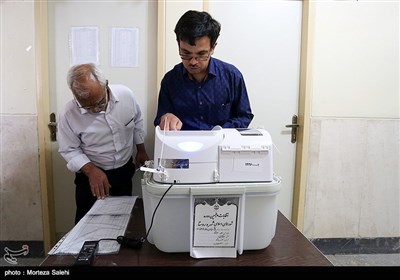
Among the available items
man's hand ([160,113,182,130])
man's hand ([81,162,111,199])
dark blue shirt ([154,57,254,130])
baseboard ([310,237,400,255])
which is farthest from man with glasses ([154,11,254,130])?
baseboard ([310,237,400,255])

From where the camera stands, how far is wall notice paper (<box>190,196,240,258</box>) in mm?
908

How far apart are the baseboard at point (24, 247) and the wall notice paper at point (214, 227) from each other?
6.09ft

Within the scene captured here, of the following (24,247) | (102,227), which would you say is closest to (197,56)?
(102,227)

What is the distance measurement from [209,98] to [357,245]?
194 cm

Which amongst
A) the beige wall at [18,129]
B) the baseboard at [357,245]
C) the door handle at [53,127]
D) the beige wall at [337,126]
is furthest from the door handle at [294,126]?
the beige wall at [18,129]

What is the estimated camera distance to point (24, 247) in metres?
2.28

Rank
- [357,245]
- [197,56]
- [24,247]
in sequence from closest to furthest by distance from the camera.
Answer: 1. [197,56]
2. [24,247]
3. [357,245]

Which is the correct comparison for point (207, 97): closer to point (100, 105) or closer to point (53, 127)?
point (100, 105)

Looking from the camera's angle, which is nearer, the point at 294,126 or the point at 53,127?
the point at 53,127

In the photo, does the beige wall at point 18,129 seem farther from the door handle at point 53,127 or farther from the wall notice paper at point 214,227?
the wall notice paper at point 214,227

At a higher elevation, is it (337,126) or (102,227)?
(337,126)

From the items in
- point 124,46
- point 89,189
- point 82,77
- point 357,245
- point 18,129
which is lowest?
point 357,245

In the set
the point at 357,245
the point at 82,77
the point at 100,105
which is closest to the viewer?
the point at 82,77

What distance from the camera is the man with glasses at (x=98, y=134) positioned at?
1.56m
